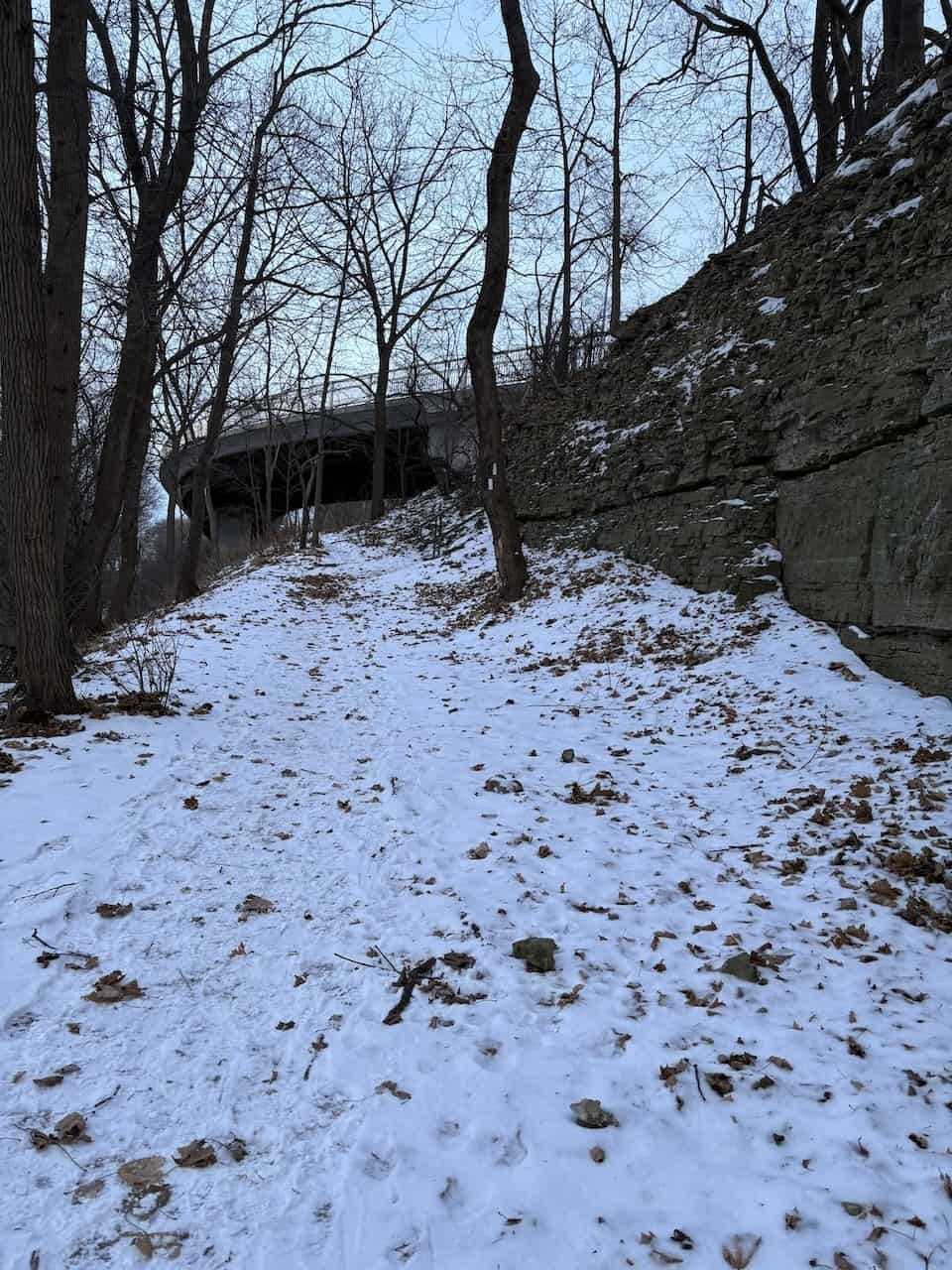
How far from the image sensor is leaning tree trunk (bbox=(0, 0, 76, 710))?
533cm

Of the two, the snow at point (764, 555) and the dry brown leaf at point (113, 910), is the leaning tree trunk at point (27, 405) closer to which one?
the dry brown leaf at point (113, 910)

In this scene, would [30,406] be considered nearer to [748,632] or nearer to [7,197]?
[7,197]

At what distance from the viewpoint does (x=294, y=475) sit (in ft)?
124

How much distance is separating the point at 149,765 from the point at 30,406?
2.92 m

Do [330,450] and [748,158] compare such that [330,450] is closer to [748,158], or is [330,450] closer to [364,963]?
[748,158]

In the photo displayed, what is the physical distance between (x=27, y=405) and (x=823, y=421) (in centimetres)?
718

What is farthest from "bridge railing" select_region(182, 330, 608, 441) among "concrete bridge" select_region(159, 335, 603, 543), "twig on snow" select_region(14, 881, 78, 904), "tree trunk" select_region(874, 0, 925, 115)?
"twig on snow" select_region(14, 881, 78, 904)

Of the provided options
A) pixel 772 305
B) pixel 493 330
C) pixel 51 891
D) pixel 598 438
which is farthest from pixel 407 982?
pixel 598 438

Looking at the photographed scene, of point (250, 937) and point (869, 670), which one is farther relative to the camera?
point (869, 670)

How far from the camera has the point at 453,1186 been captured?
6.91 feet

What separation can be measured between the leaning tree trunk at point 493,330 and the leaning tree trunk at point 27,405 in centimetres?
714

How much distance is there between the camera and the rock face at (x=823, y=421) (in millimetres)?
5898

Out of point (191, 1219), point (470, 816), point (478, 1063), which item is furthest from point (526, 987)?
point (470, 816)

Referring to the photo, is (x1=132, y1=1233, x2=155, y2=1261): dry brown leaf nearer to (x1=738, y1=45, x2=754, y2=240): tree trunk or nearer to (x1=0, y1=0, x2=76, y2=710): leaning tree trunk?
(x1=0, y1=0, x2=76, y2=710): leaning tree trunk
